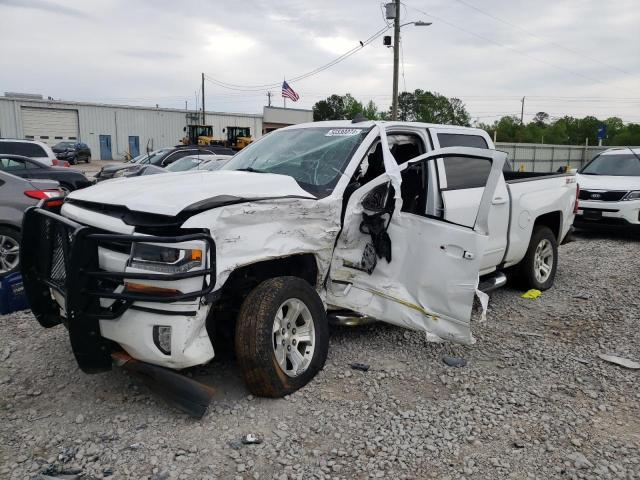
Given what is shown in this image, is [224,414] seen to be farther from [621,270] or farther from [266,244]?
[621,270]

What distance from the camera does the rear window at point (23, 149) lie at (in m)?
14.4

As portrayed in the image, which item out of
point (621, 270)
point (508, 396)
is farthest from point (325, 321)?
point (621, 270)

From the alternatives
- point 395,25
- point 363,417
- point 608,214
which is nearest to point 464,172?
point 363,417

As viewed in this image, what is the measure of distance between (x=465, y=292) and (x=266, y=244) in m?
1.54

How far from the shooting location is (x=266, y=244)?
3.51 metres

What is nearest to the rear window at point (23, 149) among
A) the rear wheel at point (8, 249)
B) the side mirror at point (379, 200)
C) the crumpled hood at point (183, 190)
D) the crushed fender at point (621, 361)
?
the rear wheel at point (8, 249)

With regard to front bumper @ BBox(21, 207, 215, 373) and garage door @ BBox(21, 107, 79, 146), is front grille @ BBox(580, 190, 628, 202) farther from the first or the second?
garage door @ BBox(21, 107, 79, 146)

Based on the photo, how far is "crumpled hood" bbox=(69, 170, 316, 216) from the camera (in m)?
3.27

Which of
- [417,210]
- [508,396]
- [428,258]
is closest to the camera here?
[508,396]

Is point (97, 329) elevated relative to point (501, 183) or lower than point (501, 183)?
lower

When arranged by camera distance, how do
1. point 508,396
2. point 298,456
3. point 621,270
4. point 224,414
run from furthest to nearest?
point 621,270 → point 508,396 → point 224,414 → point 298,456

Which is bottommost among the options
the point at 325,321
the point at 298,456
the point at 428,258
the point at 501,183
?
the point at 298,456

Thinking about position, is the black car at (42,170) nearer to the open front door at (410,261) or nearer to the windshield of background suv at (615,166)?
the open front door at (410,261)

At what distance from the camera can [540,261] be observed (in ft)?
21.2
